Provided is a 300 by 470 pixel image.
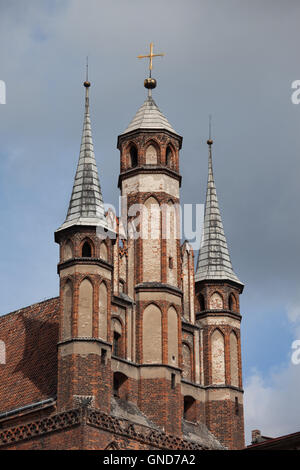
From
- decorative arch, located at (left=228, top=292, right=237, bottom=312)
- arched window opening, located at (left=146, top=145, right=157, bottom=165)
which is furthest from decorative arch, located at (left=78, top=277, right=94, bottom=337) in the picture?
decorative arch, located at (left=228, top=292, right=237, bottom=312)

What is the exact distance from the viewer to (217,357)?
135 feet

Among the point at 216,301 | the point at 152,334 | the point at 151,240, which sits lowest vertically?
the point at 152,334

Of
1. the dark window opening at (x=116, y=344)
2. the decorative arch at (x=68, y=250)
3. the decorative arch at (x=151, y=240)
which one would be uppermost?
the decorative arch at (x=151, y=240)

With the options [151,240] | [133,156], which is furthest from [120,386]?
[133,156]

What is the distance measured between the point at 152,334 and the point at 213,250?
17.0 feet

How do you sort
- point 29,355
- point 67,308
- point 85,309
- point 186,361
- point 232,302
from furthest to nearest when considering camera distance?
point 232,302 → point 186,361 → point 29,355 → point 67,308 → point 85,309

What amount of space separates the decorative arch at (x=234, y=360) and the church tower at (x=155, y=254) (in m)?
2.70

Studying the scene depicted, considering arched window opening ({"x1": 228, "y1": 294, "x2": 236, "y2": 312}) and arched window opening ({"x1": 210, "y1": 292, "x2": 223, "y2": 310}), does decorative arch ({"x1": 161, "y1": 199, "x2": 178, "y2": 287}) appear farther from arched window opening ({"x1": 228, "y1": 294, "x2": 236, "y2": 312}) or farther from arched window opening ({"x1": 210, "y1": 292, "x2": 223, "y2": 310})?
arched window opening ({"x1": 228, "y1": 294, "x2": 236, "y2": 312})

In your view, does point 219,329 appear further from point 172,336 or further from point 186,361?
point 172,336

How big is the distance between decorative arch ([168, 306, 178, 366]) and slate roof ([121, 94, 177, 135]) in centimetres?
632

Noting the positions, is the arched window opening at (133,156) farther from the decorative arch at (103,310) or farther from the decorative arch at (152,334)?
the decorative arch at (103,310)

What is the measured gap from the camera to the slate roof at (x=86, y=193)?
124 feet

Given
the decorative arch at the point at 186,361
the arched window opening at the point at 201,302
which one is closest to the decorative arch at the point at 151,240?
the decorative arch at the point at 186,361
